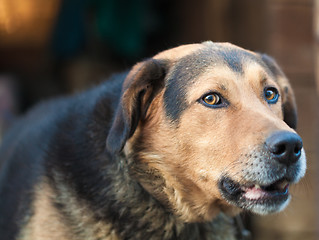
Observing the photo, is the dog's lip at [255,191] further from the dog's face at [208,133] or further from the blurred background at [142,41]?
the blurred background at [142,41]

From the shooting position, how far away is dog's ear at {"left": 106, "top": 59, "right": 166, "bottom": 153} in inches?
99.3

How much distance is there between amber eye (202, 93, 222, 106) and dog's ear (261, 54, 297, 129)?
633 millimetres

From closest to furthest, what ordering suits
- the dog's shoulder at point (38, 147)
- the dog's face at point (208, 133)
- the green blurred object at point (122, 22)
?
the dog's face at point (208, 133) → the dog's shoulder at point (38, 147) → the green blurred object at point (122, 22)

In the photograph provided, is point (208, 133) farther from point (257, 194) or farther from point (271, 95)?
point (271, 95)

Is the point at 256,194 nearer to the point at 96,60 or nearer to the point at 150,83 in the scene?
the point at 150,83

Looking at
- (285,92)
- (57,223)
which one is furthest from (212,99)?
(57,223)

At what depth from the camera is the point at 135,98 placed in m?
2.64

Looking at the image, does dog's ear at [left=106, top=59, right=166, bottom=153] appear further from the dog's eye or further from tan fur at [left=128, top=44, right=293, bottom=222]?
the dog's eye

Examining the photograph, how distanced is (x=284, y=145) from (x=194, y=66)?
753 mm

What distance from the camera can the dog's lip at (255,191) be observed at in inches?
96.3

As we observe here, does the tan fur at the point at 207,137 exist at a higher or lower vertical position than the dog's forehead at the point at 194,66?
lower

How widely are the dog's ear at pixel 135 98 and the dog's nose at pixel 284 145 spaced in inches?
29.6

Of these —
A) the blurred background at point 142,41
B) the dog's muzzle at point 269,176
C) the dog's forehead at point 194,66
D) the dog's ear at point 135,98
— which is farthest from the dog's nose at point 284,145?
the blurred background at point 142,41

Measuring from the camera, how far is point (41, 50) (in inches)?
382
